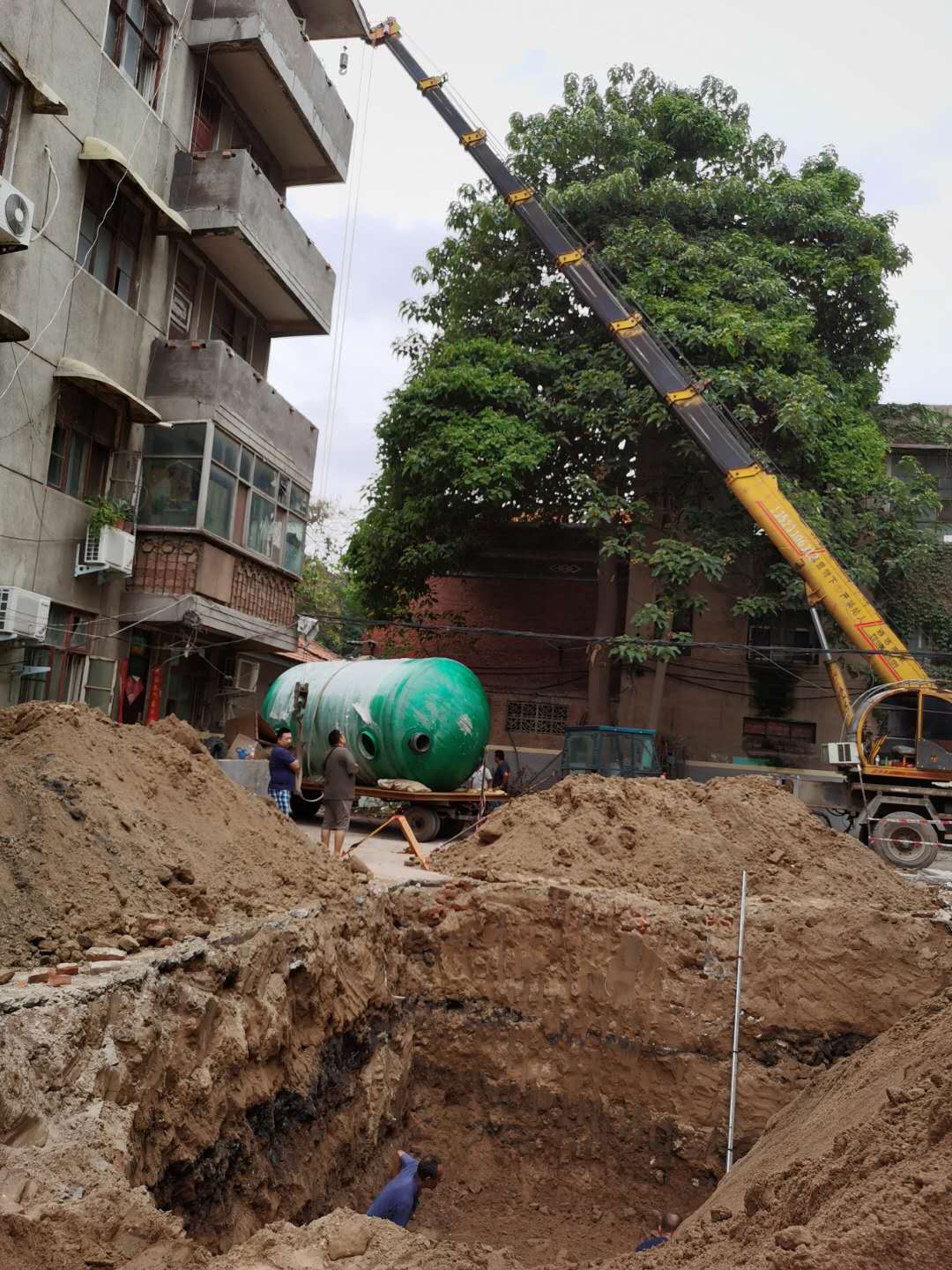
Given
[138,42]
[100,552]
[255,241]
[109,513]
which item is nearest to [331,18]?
[138,42]

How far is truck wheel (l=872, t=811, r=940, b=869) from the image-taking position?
14.9 metres

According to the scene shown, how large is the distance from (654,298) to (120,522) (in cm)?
1237

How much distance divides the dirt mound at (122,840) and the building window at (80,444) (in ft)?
14.3

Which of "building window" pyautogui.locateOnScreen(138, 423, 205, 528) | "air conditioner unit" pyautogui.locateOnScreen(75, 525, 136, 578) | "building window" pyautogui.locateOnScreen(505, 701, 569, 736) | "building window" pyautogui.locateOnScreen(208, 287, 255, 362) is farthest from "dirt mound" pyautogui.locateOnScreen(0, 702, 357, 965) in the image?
"building window" pyautogui.locateOnScreen(505, 701, 569, 736)

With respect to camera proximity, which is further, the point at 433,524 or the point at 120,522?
the point at 433,524

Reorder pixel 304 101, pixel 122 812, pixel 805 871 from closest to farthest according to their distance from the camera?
pixel 122 812 < pixel 805 871 < pixel 304 101

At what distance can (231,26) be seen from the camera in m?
14.1

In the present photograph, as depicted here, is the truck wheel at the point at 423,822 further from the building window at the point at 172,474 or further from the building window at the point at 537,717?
the building window at the point at 537,717

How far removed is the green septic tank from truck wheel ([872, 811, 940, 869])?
6238mm

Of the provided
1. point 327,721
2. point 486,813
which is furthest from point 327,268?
point 486,813

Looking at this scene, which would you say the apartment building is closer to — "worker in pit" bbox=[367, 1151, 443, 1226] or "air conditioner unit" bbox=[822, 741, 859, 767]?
"worker in pit" bbox=[367, 1151, 443, 1226]

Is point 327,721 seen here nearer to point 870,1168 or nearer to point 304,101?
point 304,101

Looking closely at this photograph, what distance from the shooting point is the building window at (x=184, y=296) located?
14609 millimetres

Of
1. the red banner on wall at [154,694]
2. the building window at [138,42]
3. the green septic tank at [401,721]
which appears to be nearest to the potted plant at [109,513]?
the red banner on wall at [154,694]
